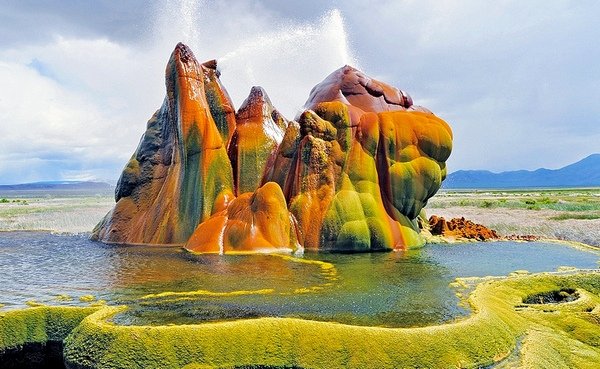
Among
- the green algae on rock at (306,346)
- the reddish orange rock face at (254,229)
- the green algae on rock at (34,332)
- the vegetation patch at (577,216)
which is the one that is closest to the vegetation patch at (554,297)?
the green algae on rock at (306,346)

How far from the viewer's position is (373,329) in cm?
1138

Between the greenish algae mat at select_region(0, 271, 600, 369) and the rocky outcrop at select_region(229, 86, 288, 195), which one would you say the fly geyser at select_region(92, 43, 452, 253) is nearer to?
the rocky outcrop at select_region(229, 86, 288, 195)

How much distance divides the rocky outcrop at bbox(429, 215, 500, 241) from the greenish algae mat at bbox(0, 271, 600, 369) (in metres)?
20.6

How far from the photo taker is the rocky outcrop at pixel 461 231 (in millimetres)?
33719

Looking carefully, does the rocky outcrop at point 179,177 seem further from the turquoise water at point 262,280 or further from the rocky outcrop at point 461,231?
the rocky outcrop at point 461,231

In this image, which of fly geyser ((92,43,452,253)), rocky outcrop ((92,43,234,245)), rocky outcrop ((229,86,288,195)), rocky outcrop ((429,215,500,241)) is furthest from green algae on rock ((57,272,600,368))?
rocky outcrop ((429,215,500,241))

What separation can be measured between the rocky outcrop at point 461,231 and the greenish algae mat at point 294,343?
67.7 feet

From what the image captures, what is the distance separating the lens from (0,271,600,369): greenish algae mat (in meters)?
10.4

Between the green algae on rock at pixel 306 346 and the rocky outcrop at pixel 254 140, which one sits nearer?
the green algae on rock at pixel 306 346

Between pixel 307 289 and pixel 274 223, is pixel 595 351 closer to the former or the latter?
pixel 307 289

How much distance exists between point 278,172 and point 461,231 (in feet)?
46.0

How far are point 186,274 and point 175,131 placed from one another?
14.4 metres

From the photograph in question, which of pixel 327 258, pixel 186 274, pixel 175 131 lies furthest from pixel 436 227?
pixel 186 274

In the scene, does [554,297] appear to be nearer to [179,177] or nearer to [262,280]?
[262,280]
